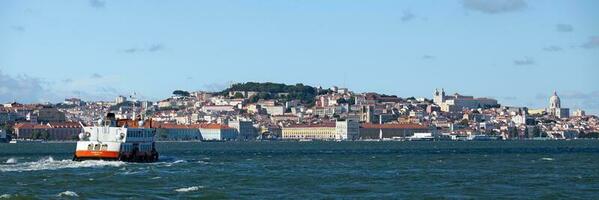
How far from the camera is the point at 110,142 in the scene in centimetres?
8688

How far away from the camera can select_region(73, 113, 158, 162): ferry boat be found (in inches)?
3401

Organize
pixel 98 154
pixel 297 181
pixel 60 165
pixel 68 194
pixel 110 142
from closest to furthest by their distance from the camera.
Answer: pixel 68 194
pixel 297 181
pixel 60 165
pixel 98 154
pixel 110 142

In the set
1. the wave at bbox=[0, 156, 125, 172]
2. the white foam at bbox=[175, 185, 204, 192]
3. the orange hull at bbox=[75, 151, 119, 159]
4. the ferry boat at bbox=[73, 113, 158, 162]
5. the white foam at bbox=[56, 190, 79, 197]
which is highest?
the ferry boat at bbox=[73, 113, 158, 162]

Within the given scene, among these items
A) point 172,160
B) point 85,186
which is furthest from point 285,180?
point 172,160

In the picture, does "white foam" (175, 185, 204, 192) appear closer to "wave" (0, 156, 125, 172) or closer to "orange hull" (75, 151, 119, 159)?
"wave" (0, 156, 125, 172)

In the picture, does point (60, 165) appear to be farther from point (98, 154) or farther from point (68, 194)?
point (68, 194)

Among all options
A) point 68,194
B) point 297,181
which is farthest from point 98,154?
point 68,194

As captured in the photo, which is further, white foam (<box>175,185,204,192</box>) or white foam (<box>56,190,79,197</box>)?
white foam (<box>175,185,204,192</box>)

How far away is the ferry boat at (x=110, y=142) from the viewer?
283ft

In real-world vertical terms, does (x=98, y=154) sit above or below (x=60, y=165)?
above

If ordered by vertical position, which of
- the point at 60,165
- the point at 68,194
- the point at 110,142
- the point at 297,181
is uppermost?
the point at 110,142

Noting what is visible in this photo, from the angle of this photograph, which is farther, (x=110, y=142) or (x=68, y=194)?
(x=110, y=142)

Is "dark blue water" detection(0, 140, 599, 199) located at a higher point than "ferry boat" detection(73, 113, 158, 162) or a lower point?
lower

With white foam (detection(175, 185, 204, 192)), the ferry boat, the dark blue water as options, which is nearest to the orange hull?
the ferry boat
